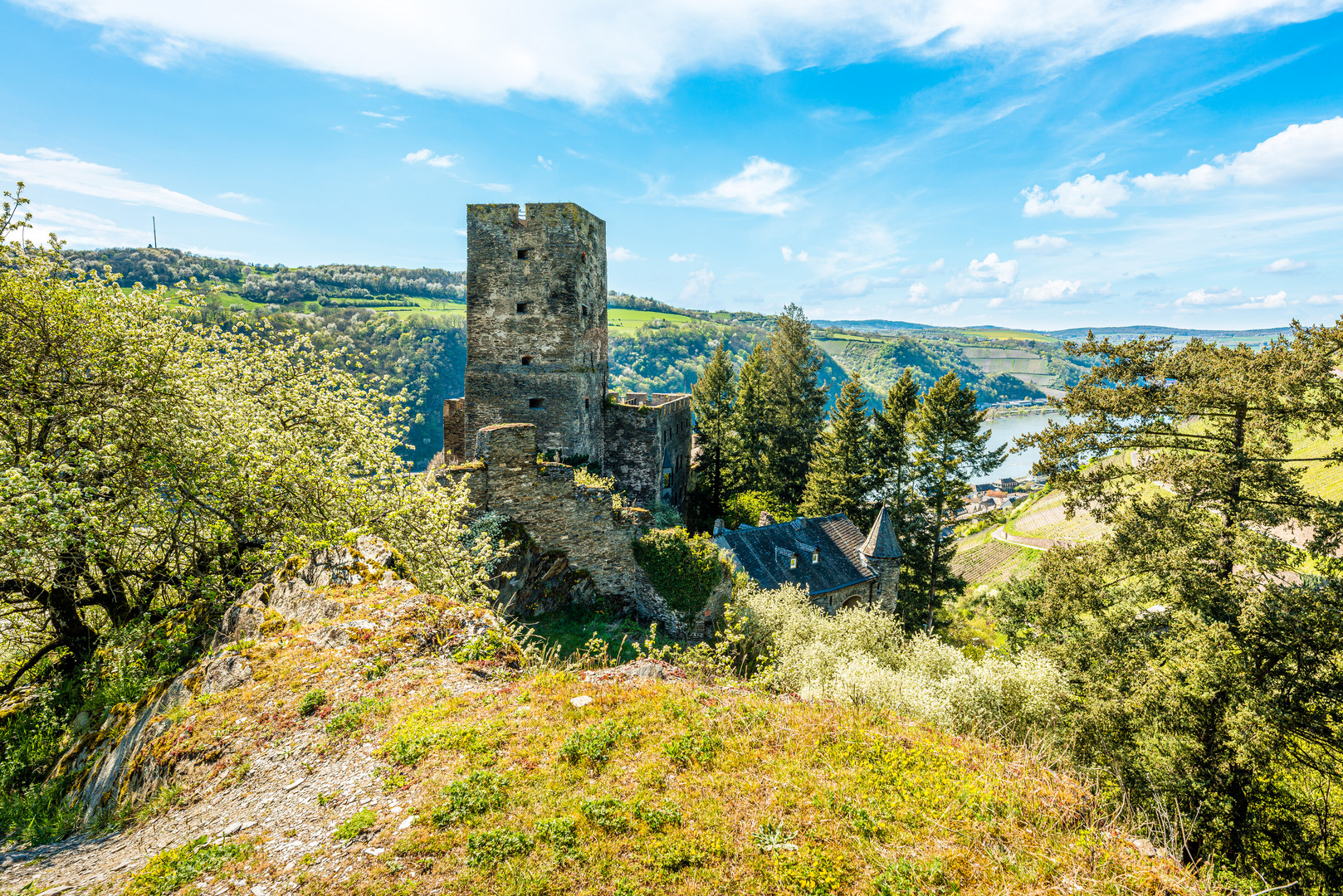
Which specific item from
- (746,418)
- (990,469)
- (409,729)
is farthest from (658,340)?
(409,729)

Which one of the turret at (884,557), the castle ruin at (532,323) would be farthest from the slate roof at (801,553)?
the castle ruin at (532,323)

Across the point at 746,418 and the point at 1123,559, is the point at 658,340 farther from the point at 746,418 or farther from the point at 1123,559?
the point at 1123,559

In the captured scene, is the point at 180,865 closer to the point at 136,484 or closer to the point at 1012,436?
the point at 136,484

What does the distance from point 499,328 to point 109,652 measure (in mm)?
13897

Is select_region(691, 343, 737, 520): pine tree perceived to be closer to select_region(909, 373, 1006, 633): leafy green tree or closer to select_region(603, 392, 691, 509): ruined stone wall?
select_region(909, 373, 1006, 633): leafy green tree

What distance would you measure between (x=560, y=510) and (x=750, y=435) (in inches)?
1055

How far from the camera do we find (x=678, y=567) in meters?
14.2

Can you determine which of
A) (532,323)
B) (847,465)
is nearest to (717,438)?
(847,465)

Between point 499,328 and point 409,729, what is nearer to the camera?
point 409,729

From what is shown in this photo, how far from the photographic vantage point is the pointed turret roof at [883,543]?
2723 cm

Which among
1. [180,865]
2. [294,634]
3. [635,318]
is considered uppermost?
[635,318]

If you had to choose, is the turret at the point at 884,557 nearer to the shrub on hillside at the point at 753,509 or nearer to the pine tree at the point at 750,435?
the shrub on hillside at the point at 753,509

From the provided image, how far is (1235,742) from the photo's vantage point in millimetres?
10781

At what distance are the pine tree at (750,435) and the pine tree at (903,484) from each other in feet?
25.9
